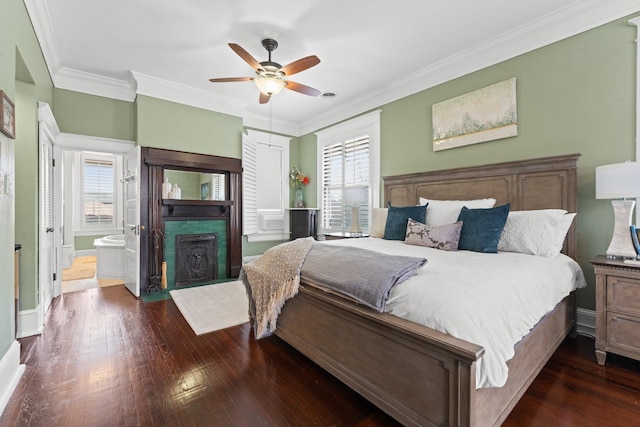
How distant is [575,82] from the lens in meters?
2.68

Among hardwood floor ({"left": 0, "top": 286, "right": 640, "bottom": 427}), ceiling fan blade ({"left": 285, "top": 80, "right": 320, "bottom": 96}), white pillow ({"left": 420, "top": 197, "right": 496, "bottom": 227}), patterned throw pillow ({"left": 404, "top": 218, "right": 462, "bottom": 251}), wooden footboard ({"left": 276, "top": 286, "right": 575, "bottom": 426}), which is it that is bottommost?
hardwood floor ({"left": 0, "top": 286, "right": 640, "bottom": 427})

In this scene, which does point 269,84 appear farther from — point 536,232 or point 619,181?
point 619,181

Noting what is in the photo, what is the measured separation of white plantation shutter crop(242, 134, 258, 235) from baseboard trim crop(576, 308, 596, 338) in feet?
14.4

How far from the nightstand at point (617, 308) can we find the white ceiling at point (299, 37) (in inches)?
84.3

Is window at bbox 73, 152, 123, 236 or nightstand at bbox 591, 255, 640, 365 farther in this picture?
window at bbox 73, 152, 123, 236

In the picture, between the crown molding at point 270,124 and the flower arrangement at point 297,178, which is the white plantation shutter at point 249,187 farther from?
the flower arrangement at point 297,178

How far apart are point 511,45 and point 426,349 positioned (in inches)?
129

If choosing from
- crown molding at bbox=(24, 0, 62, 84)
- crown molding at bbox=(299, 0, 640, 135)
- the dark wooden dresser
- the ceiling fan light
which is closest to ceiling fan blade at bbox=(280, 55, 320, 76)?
the ceiling fan light

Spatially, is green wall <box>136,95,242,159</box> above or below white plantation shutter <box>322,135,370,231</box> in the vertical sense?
above

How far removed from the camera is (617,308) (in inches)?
80.2

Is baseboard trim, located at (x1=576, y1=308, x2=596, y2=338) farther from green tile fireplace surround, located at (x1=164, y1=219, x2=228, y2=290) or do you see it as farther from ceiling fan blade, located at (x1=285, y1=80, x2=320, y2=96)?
green tile fireplace surround, located at (x1=164, y1=219, x2=228, y2=290)

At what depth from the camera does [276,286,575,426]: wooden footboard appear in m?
1.22

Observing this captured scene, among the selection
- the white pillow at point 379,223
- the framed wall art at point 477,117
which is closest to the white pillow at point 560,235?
the framed wall art at point 477,117

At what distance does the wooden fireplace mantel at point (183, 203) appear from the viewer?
4074mm
